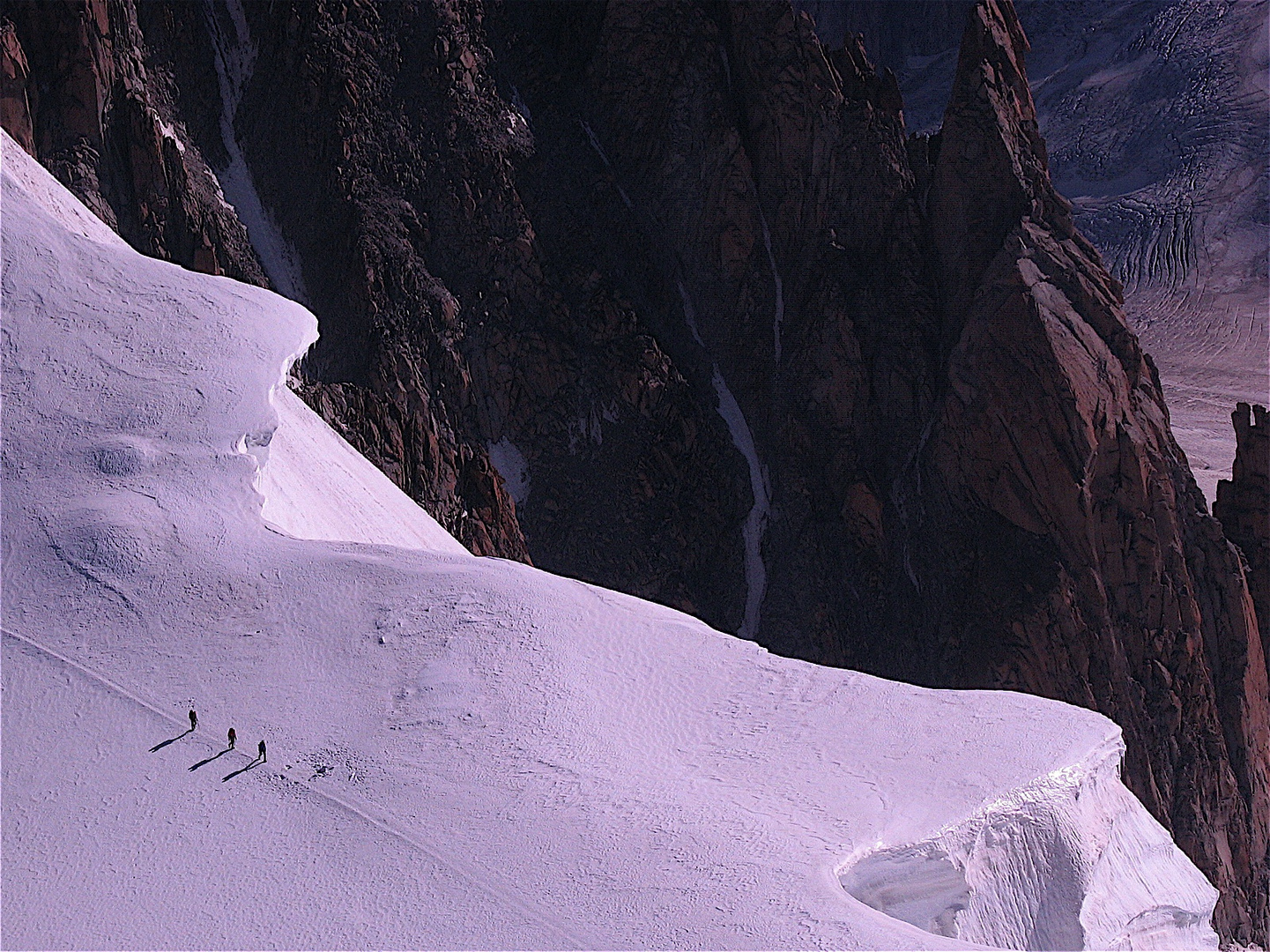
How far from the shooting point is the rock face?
4012 centimetres

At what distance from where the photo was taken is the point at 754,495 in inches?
1815

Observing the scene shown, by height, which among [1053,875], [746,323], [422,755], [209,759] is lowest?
[209,759]

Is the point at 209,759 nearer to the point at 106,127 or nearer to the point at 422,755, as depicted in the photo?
the point at 422,755

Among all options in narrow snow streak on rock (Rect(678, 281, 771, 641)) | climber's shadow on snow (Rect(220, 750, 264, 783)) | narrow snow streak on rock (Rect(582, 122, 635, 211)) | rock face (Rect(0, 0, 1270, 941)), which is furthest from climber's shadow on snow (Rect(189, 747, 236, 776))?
narrow snow streak on rock (Rect(582, 122, 635, 211))

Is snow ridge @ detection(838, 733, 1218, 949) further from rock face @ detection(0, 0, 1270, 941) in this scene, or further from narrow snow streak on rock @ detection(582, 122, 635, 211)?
narrow snow streak on rock @ detection(582, 122, 635, 211)

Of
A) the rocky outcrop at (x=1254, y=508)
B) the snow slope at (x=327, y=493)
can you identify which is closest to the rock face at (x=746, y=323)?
the rocky outcrop at (x=1254, y=508)

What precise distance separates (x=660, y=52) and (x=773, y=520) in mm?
15281

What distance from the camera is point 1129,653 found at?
4022 cm

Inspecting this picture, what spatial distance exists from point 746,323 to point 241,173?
15647 millimetres

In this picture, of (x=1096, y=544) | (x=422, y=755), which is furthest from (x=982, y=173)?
(x=422, y=755)

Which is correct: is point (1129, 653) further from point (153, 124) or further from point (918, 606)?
point (153, 124)

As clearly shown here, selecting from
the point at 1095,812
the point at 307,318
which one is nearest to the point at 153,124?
the point at 307,318

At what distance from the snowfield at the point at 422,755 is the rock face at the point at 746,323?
1776cm

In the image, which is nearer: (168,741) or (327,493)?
(168,741)
